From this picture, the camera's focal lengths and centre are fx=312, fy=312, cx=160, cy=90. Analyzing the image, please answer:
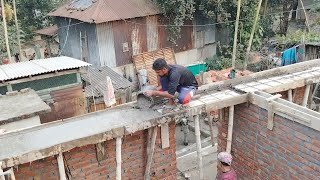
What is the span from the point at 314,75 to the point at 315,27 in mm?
17517

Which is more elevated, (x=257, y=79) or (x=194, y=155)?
(x=257, y=79)

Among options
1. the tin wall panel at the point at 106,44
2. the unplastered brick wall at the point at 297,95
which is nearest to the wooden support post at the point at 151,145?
the unplastered brick wall at the point at 297,95

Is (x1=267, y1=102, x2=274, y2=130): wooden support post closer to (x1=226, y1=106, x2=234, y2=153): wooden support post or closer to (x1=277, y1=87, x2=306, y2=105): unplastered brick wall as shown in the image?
(x1=226, y1=106, x2=234, y2=153): wooden support post

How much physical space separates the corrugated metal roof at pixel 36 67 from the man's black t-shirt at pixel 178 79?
4.66 meters

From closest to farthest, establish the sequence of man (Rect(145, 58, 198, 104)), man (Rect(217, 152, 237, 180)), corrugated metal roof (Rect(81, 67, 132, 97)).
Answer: man (Rect(217, 152, 237, 180)) < man (Rect(145, 58, 198, 104)) < corrugated metal roof (Rect(81, 67, 132, 97))

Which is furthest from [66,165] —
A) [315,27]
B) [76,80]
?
[315,27]

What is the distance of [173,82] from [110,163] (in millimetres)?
1523

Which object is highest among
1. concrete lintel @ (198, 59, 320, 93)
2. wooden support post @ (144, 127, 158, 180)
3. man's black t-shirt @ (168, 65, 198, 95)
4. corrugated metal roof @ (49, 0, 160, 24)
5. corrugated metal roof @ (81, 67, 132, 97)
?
corrugated metal roof @ (49, 0, 160, 24)

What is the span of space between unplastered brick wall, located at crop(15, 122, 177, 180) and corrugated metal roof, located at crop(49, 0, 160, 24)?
10.1 meters

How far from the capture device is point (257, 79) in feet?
19.3

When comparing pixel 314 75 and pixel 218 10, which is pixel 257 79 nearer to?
pixel 314 75

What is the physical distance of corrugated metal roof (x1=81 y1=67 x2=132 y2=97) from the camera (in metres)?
11.0

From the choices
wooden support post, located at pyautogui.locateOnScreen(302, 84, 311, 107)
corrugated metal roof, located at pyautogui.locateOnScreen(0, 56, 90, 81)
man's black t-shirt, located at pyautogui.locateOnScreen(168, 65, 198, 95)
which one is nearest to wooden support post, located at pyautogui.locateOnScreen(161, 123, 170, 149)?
man's black t-shirt, located at pyautogui.locateOnScreen(168, 65, 198, 95)

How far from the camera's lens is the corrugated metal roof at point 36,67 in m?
8.26
